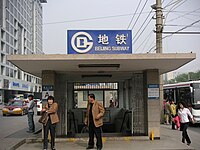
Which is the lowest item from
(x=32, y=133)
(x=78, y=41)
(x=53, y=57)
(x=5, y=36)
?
(x=32, y=133)

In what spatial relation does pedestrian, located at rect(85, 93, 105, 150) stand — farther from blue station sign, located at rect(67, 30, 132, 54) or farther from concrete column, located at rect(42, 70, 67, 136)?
concrete column, located at rect(42, 70, 67, 136)

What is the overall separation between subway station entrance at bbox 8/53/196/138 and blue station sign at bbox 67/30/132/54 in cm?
52

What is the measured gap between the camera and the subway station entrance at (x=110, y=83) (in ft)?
31.7

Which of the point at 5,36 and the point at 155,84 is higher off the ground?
the point at 5,36

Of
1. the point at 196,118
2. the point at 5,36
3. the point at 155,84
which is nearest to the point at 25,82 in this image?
the point at 5,36

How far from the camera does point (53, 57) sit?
9.52 m

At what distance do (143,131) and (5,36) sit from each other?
6004 centimetres

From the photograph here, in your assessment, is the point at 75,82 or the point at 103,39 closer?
the point at 103,39

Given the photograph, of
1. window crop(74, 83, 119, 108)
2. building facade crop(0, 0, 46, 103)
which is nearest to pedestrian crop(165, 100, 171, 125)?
window crop(74, 83, 119, 108)

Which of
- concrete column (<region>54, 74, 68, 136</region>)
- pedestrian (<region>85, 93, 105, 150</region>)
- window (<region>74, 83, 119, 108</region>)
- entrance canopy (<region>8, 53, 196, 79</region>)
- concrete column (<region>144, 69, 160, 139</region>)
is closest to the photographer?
pedestrian (<region>85, 93, 105, 150</region>)

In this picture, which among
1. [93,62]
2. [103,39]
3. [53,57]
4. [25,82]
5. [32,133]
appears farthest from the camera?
[25,82]

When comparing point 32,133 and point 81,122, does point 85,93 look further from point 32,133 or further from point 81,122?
point 32,133

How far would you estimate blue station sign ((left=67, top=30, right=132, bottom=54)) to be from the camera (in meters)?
10.6

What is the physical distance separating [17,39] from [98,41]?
232 ft
